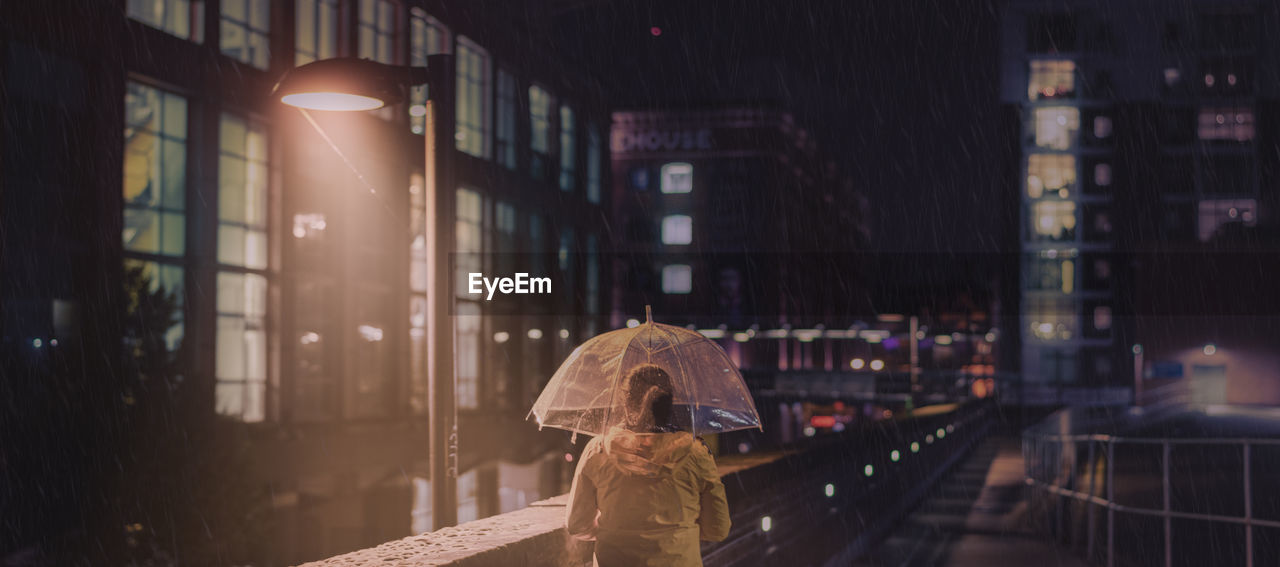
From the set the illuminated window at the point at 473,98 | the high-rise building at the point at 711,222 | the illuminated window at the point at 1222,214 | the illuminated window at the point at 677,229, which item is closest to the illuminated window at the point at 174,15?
the illuminated window at the point at 473,98

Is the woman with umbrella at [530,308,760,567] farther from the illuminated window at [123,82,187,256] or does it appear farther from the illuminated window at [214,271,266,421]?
the illuminated window at [214,271,266,421]

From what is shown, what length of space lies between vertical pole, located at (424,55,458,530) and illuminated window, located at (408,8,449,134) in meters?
29.6

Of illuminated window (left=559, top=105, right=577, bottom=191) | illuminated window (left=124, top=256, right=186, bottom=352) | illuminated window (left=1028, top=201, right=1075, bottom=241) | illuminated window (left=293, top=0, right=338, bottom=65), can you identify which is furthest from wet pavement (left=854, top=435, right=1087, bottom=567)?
illuminated window (left=1028, top=201, right=1075, bottom=241)

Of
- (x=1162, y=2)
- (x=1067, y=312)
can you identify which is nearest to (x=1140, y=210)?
(x=1067, y=312)

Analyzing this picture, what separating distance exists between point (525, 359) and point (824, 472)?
34.2 metres

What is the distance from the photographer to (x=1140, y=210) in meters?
87.1

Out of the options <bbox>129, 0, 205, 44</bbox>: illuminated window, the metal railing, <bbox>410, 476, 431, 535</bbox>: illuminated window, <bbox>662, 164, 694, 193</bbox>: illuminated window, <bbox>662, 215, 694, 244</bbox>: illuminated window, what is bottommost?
<bbox>410, 476, 431, 535</bbox>: illuminated window

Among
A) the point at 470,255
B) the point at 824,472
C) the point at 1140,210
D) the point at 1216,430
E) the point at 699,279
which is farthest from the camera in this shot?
the point at 699,279

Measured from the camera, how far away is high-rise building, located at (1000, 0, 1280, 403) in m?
81.0

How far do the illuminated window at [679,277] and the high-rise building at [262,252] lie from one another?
52647 mm

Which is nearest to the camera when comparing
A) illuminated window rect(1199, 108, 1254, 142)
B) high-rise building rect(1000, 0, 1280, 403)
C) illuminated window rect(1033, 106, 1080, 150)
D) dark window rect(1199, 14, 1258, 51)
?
high-rise building rect(1000, 0, 1280, 403)

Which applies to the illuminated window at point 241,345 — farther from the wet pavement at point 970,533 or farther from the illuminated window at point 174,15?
the wet pavement at point 970,533

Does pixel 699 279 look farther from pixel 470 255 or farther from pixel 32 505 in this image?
pixel 32 505

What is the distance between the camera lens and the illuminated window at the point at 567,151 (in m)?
50.3
